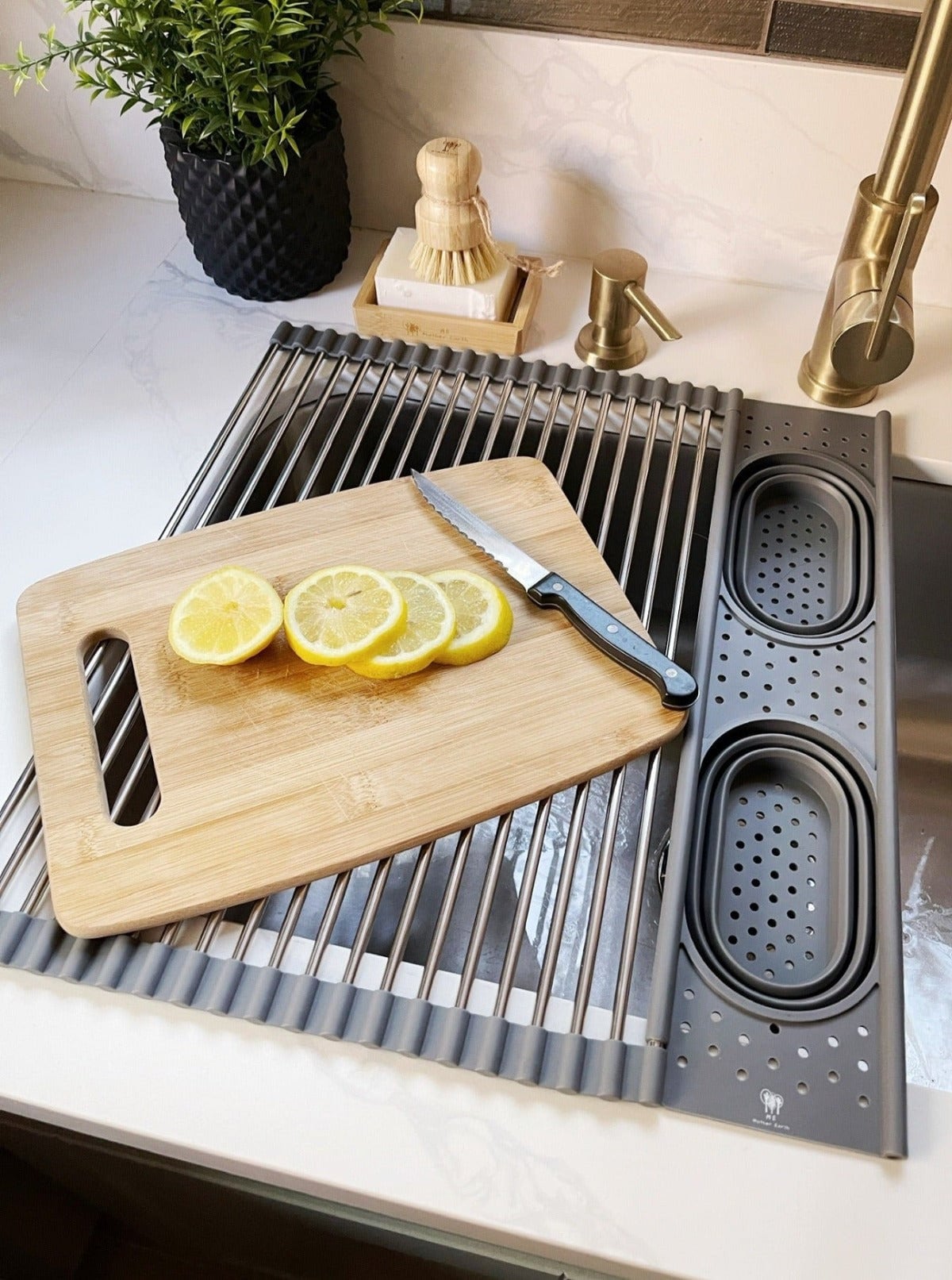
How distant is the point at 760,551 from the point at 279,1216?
624 mm

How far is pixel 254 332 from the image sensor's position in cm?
101

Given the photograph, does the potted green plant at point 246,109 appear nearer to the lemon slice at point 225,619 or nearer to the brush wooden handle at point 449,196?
the brush wooden handle at point 449,196

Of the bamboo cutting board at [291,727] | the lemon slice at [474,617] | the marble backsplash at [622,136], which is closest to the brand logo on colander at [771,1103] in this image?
the bamboo cutting board at [291,727]

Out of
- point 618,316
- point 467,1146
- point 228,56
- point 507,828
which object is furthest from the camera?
point 618,316

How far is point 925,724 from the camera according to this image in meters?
0.98

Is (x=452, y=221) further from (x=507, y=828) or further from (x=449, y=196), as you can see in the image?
(x=507, y=828)

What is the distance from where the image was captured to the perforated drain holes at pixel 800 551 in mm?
801

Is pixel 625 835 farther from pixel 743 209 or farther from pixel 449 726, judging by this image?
pixel 743 209

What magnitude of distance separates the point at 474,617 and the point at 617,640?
10cm

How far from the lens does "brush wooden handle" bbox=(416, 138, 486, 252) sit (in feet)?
2.85

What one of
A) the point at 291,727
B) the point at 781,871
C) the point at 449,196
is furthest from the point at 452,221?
the point at 781,871

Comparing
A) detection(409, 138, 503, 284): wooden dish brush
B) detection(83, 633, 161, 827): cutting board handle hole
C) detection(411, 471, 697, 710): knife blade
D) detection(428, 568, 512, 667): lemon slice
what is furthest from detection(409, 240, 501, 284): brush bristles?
detection(83, 633, 161, 827): cutting board handle hole

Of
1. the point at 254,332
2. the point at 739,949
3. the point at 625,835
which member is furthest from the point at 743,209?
the point at 739,949

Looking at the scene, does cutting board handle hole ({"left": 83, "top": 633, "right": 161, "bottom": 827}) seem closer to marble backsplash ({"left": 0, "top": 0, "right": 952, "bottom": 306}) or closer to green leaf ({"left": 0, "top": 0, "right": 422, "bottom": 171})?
green leaf ({"left": 0, "top": 0, "right": 422, "bottom": 171})
